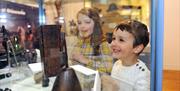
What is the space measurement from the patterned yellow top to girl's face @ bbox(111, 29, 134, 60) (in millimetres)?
31

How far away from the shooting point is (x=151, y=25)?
2.74ft

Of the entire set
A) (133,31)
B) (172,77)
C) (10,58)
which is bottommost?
(172,77)

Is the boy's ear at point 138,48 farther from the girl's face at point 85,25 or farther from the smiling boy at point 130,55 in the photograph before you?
→ the girl's face at point 85,25

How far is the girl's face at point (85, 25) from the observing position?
3.08 feet

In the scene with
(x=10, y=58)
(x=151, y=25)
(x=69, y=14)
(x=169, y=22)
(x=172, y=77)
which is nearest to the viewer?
(x=151, y=25)

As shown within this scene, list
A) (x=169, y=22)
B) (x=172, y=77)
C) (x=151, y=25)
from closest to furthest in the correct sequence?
(x=151, y=25)
(x=172, y=77)
(x=169, y=22)

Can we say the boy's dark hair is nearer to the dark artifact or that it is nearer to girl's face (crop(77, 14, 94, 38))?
girl's face (crop(77, 14, 94, 38))

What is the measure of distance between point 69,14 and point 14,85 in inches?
18.2

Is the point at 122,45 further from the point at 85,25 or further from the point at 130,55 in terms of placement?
the point at 85,25

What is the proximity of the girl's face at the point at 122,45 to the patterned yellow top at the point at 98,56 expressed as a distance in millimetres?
31

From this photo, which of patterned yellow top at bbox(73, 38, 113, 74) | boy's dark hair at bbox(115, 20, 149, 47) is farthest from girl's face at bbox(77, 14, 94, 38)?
boy's dark hair at bbox(115, 20, 149, 47)

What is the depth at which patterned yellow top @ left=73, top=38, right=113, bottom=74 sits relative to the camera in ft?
3.04

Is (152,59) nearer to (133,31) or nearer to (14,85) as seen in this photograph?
(133,31)

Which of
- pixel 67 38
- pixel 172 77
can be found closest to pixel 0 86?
pixel 67 38
